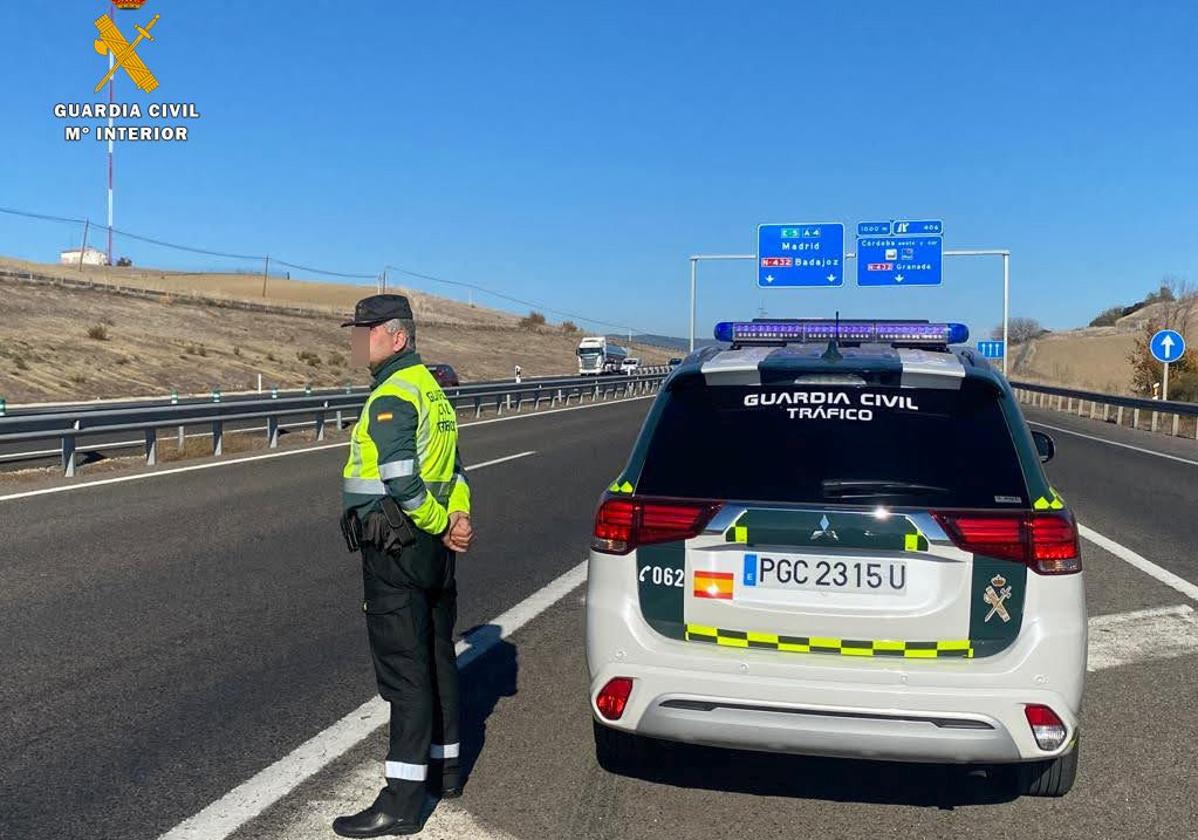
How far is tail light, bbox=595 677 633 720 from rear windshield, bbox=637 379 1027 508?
27.0 inches

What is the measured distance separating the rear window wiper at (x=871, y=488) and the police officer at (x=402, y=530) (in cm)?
133

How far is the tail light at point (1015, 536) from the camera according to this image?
381 centimetres

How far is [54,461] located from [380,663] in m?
15.7

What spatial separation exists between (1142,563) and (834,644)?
6.96 metres

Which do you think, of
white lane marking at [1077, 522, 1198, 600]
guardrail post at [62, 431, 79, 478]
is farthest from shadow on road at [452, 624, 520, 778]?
guardrail post at [62, 431, 79, 478]

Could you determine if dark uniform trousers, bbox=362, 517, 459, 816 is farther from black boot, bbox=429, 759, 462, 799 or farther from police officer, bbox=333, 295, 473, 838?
black boot, bbox=429, 759, 462, 799

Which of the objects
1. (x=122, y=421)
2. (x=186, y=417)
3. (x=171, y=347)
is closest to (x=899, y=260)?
(x=186, y=417)

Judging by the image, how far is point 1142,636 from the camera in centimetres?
701

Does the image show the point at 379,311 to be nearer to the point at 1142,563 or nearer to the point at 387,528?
the point at 387,528

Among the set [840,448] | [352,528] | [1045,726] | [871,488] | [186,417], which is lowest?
[1045,726]

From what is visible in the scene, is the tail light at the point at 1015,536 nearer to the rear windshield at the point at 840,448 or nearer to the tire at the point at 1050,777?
the rear windshield at the point at 840,448

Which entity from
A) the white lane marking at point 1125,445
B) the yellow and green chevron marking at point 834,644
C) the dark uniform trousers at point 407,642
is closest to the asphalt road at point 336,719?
the dark uniform trousers at point 407,642

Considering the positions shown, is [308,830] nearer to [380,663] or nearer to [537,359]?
[380,663]

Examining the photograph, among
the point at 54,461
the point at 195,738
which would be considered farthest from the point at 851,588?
the point at 54,461
